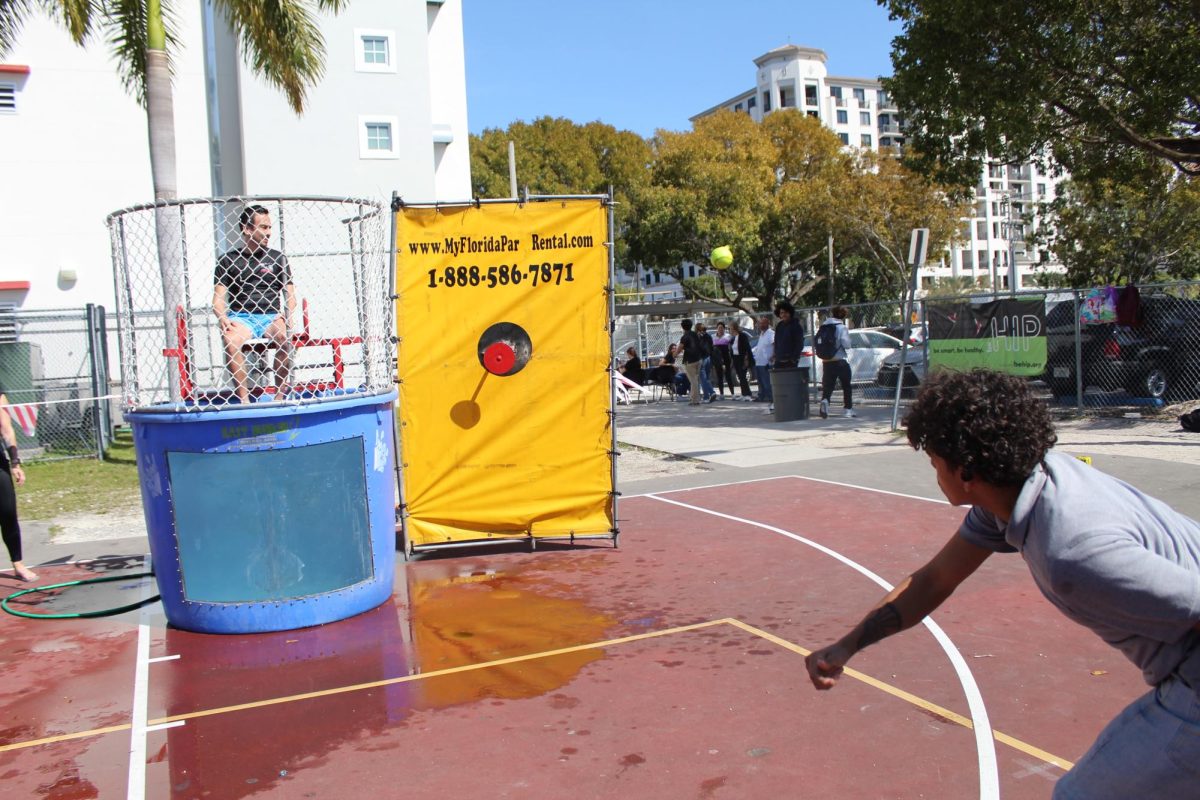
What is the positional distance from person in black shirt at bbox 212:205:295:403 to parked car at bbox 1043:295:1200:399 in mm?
13342

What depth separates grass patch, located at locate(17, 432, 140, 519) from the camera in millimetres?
11758

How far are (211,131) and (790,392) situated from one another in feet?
61.4

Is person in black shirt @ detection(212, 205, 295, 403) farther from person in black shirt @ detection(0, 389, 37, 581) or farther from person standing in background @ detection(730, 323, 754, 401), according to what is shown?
person standing in background @ detection(730, 323, 754, 401)

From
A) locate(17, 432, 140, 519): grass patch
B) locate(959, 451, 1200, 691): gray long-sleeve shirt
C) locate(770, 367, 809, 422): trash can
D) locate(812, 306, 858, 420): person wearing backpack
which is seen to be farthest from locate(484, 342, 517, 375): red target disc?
locate(812, 306, 858, 420): person wearing backpack

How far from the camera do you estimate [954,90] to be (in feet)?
51.9

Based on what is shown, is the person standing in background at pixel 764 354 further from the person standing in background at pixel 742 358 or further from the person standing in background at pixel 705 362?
the person standing in background at pixel 705 362

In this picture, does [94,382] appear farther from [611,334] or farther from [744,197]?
[744,197]

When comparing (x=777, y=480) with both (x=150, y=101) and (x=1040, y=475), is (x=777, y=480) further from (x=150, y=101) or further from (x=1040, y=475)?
(x=150, y=101)

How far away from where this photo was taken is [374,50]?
93.8 feet

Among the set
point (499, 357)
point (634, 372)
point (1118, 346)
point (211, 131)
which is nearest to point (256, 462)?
point (499, 357)

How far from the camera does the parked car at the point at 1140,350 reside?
15.0 m

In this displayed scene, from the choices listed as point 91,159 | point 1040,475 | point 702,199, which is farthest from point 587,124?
point 1040,475

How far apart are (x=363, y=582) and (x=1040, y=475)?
5.03m

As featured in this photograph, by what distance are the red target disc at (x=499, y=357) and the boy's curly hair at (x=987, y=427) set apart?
5641 mm
